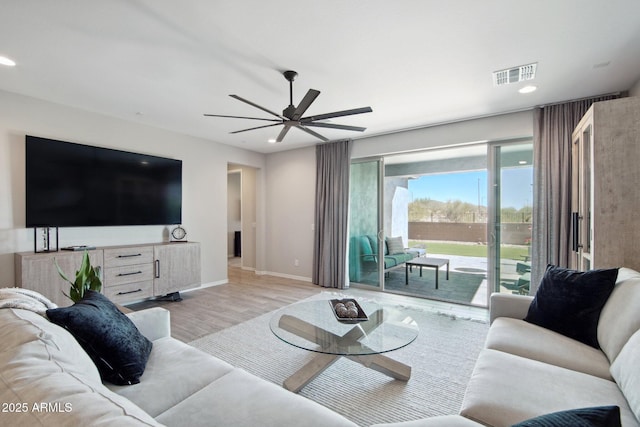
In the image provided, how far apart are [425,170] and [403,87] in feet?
14.2

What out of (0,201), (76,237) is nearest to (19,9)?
(0,201)

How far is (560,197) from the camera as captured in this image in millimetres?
3422

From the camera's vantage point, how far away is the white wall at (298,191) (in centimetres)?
450

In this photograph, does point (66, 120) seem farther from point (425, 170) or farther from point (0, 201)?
point (425, 170)

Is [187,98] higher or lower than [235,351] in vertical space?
higher

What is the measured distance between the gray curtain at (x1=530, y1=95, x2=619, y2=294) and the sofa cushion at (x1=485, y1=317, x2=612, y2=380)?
1.89 meters

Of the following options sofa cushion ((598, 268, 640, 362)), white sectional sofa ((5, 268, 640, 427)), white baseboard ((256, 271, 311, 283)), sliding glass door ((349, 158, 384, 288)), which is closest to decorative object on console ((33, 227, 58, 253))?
white sectional sofa ((5, 268, 640, 427))

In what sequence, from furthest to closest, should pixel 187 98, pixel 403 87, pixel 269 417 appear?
pixel 187 98 → pixel 403 87 → pixel 269 417

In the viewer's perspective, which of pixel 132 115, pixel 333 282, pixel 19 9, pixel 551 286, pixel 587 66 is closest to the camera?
pixel 19 9

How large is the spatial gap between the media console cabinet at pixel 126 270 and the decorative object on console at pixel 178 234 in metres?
0.30

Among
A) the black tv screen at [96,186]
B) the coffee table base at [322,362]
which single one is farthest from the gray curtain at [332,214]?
the coffee table base at [322,362]

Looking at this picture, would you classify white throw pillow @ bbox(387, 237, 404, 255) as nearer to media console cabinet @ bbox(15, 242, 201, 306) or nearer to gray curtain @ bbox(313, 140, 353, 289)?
gray curtain @ bbox(313, 140, 353, 289)

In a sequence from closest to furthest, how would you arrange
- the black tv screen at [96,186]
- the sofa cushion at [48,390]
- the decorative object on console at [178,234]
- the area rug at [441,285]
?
the sofa cushion at [48,390], the black tv screen at [96,186], the decorative object on console at [178,234], the area rug at [441,285]

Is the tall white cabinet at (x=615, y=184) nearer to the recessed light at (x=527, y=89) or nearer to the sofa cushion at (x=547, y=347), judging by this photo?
the recessed light at (x=527, y=89)
